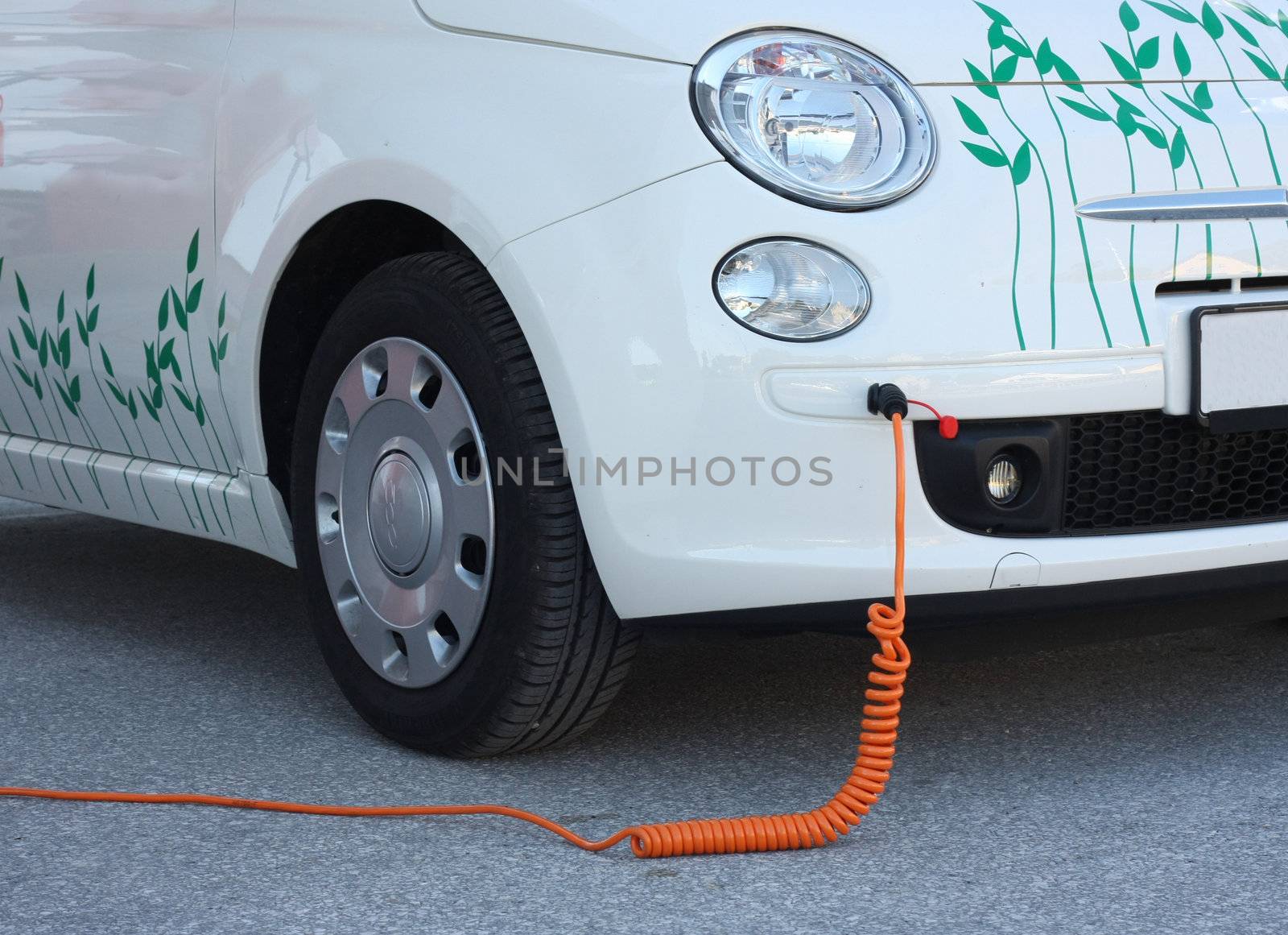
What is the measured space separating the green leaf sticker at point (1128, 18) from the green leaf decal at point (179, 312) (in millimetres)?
1582

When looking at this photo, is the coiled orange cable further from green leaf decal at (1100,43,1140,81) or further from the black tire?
green leaf decal at (1100,43,1140,81)

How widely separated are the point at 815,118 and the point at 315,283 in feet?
3.23

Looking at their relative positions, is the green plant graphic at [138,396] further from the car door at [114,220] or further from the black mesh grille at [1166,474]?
the black mesh grille at [1166,474]

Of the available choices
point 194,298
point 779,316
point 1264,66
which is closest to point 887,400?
point 779,316

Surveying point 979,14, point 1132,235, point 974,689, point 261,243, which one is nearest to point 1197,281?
point 1132,235

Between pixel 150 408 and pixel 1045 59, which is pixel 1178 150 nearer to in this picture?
pixel 1045 59

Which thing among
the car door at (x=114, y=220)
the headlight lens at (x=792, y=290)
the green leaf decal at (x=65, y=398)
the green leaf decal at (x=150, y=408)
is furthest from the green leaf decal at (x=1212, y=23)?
the green leaf decal at (x=65, y=398)

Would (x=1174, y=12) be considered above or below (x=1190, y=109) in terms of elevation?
above

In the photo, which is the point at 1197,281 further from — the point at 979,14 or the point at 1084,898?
the point at 1084,898

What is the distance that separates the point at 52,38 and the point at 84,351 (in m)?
0.60

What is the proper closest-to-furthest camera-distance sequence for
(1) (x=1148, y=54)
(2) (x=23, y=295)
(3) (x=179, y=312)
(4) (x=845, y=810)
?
(4) (x=845, y=810) → (1) (x=1148, y=54) → (3) (x=179, y=312) → (2) (x=23, y=295)

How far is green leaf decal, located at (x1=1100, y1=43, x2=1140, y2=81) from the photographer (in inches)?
87.0

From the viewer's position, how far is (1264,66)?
2307 mm

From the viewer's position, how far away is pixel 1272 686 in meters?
2.86
